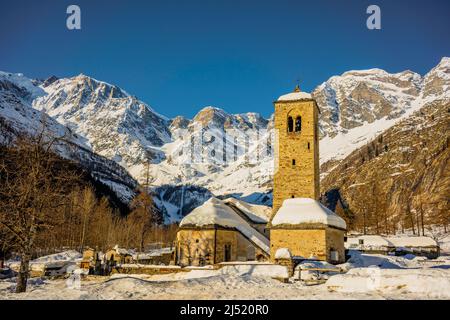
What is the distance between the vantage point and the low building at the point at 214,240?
118 ft

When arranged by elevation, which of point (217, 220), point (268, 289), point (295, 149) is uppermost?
point (295, 149)

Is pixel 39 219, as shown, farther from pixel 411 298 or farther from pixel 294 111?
pixel 294 111

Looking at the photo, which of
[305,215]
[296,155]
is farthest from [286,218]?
[296,155]

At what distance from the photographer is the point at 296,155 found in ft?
127

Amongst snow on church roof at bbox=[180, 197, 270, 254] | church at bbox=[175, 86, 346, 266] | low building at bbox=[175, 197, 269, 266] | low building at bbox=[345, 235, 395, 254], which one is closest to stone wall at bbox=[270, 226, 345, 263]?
church at bbox=[175, 86, 346, 266]

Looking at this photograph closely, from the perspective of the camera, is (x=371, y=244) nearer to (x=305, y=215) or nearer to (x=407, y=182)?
(x=305, y=215)

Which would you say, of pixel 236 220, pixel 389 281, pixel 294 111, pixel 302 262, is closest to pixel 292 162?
pixel 294 111

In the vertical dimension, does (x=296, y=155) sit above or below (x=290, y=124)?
below

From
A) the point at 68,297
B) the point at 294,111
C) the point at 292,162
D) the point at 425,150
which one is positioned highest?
the point at 425,150

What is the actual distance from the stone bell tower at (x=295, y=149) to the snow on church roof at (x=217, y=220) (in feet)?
10.4

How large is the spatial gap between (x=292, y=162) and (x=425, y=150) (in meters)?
158

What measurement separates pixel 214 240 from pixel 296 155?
11.1 meters

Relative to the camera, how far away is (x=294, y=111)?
132ft
